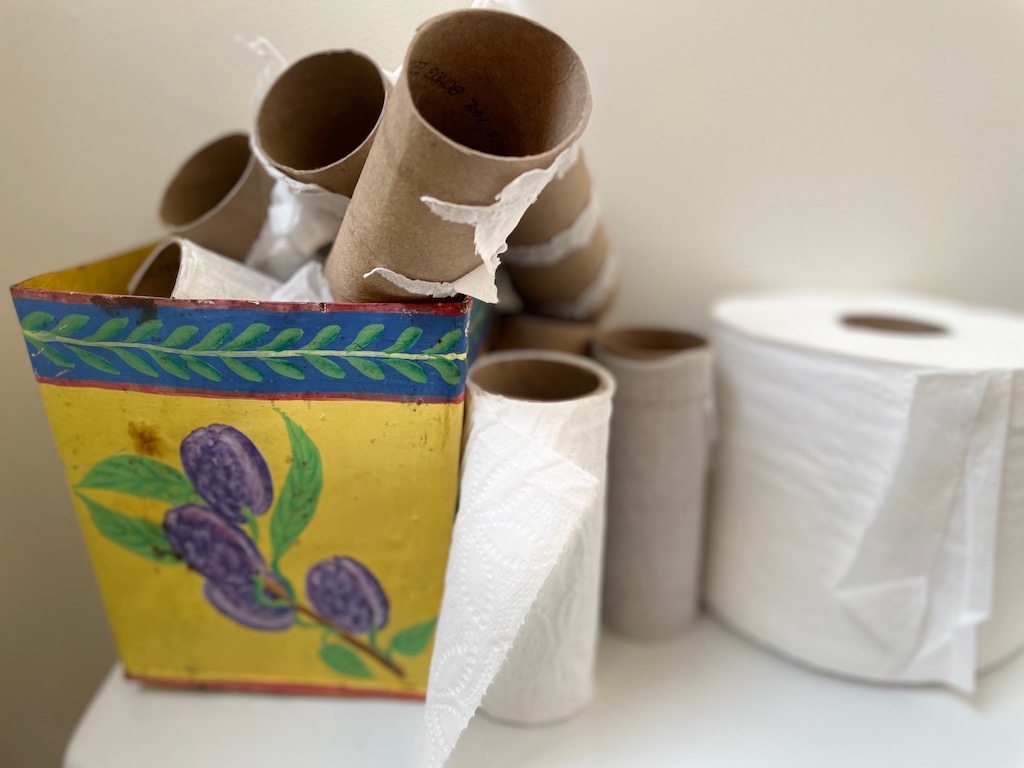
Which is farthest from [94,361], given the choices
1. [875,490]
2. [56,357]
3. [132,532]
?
[875,490]

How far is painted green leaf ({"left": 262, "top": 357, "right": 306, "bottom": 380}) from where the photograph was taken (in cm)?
38

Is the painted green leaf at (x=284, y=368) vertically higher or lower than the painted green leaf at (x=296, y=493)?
higher

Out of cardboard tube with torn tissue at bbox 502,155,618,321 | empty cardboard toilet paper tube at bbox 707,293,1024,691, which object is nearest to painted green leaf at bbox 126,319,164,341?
cardboard tube with torn tissue at bbox 502,155,618,321

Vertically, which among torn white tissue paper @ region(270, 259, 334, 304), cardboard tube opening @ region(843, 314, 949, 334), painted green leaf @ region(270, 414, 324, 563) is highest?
torn white tissue paper @ region(270, 259, 334, 304)

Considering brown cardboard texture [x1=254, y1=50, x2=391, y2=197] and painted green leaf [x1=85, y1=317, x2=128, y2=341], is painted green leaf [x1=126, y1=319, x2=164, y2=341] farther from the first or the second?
brown cardboard texture [x1=254, y1=50, x2=391, y2=197]

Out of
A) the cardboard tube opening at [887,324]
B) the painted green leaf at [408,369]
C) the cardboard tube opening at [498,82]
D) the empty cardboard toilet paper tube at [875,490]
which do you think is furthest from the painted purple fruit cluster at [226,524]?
the cardboard tube opening at [887,324]

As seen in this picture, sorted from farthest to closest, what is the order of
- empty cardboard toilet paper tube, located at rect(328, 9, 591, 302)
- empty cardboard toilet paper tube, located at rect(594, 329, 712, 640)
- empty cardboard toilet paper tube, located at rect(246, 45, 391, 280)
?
1. empty cardboard toilet paper tube, located at rect(594, 329, 712, 640)
2. empty cardboard toilet paper tube, located at rect(246, 45, 391, 280)
3. empty cardboard toilet paper tube, located at rect(328, 9, 591, 302)

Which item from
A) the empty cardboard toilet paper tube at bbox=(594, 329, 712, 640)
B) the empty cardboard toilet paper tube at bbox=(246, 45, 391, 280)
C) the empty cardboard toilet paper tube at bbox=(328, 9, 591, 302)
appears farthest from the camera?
the empty cardboard toilet paper tube at bbox=(594, 329, 712, 640)

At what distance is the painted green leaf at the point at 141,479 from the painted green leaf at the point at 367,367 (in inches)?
5.3

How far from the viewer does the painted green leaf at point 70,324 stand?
38 centimetres

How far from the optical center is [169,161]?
57cm

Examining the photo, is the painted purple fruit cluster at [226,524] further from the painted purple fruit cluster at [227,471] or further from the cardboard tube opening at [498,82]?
the cardboard tube opening at [498,82]

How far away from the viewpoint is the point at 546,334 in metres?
0.56

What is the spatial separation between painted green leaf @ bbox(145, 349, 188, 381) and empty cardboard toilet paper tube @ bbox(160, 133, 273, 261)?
12cm
